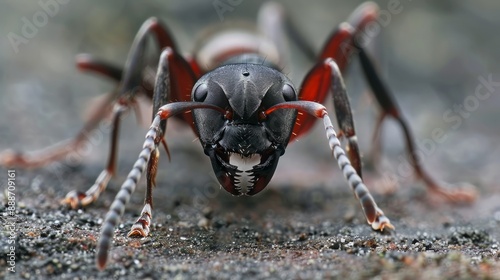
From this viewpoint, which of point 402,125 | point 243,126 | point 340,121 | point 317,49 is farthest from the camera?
point 317,49

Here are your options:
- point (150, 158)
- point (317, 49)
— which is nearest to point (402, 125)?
point (150, 158)

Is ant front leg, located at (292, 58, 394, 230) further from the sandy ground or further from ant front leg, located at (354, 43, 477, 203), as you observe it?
ant front leg, located at (354, 43, 477, 203)

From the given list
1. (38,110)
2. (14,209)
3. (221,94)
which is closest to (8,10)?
(38,110)

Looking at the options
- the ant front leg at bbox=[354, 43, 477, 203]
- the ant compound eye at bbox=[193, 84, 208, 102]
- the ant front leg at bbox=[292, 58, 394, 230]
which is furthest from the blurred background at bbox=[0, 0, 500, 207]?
the ant compound eye at bbox=[193, 84, 208, 102]

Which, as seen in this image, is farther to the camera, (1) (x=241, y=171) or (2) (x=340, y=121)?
(2) (x=340, y=121)

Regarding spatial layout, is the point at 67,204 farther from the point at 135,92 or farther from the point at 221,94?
the point at 221,94

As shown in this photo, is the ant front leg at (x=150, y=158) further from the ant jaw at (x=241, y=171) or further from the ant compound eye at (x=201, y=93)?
the ant jaw at (x=241, y=171)

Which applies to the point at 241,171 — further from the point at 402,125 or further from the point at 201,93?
the point at 402,125
